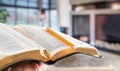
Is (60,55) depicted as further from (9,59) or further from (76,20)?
(76,20)

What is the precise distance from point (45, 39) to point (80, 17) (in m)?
5.37

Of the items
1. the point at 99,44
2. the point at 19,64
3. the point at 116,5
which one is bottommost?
the point at 99,44

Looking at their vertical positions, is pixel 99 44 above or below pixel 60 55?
below

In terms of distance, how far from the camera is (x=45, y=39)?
20.0 inches

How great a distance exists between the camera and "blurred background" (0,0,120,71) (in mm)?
4703

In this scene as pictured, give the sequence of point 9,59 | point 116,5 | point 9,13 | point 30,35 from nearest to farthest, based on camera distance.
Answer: point 9,59
point 30,35
point 116,5
point 9,13

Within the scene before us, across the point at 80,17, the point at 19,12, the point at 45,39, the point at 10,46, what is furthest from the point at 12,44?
the point at 19,12

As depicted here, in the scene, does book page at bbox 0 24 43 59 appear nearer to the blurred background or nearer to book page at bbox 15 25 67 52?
book page at bbox 15 25 67 52


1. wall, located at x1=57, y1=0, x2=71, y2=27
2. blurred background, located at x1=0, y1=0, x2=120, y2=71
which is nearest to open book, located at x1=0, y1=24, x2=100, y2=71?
blurred background, located at x1=0, y1=0, x2=120, y2=71

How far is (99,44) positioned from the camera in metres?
5.10

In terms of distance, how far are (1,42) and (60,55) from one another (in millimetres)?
124

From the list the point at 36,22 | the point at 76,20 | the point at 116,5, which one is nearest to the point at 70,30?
the point at 76,20

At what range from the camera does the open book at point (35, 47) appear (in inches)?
14.9

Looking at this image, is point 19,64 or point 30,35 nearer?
point 19,64
